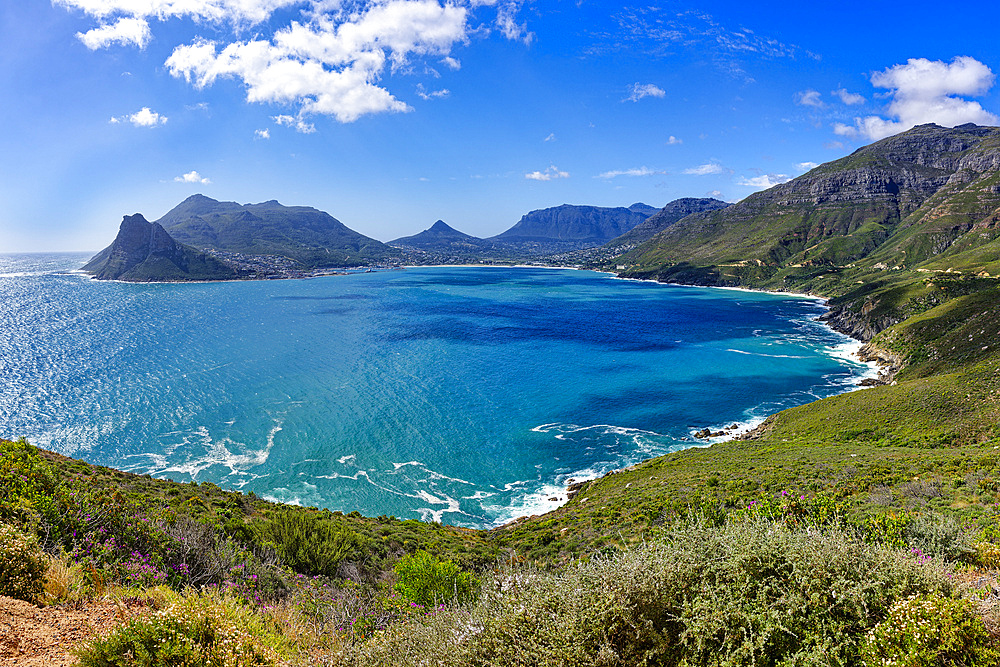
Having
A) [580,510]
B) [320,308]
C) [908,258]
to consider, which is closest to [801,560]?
[580,510]

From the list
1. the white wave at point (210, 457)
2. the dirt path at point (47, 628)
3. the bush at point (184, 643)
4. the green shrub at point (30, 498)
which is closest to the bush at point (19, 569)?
the dirt path at point (47, 628)

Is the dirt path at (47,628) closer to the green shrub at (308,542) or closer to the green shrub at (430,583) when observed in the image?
the green shrub at (430,583)

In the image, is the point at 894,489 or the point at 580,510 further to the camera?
the point at 580,510

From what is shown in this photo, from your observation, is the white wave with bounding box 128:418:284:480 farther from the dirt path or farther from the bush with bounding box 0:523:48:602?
the dirt path

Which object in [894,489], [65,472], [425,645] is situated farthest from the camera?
[65,472]

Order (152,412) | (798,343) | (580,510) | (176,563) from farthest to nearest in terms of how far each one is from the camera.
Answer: (798,343) < (152,412) < (580,510) < (176,563)

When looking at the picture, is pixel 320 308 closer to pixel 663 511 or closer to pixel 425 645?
pixel 663 511

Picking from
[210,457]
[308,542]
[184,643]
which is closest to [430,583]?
[308,542]

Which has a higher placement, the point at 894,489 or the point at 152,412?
the point at 894,489
